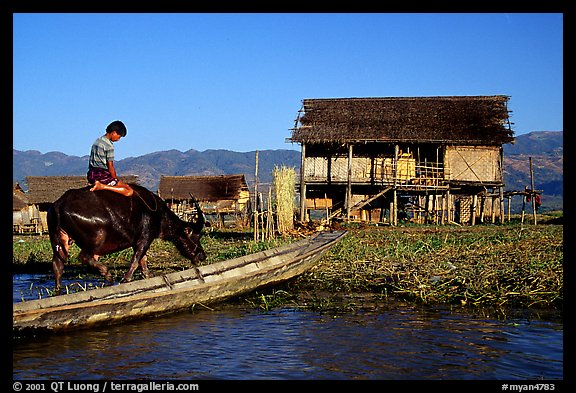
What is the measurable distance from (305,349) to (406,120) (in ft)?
74.8

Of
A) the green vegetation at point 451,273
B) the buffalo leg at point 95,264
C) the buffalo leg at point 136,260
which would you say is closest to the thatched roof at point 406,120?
the green vegetation at point 451,273

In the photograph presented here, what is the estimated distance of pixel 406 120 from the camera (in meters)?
27.7

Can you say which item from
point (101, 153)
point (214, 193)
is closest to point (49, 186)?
point (214, 193)

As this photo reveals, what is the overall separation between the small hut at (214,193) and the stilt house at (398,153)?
25.5 feet

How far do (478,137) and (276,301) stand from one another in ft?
67.3

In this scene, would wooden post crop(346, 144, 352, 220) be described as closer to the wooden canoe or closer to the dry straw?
the dry straw

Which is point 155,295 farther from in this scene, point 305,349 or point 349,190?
point 349,190

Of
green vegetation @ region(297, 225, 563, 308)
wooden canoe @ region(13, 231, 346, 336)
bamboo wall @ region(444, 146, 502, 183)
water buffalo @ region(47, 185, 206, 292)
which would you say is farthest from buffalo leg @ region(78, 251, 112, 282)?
bamboo wall @ region(444, 146, 502, 183)

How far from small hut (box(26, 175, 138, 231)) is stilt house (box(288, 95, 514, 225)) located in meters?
11.9

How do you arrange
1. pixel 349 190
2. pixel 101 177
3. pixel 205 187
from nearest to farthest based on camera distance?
1. pixel 101 177
2. pixel 349 190
3. pixel 205 187

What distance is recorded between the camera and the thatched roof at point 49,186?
34375 millimetres

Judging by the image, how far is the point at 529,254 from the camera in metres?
11.7

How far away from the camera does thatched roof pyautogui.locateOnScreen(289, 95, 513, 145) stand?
26.7 metres

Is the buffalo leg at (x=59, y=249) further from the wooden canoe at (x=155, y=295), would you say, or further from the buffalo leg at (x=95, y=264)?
the wooden canoe at (x=155, y=295)
